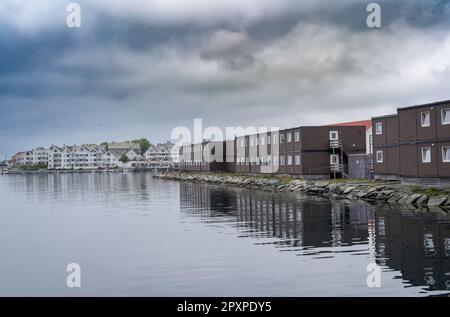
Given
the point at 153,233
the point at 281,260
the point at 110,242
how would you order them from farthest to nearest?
the point at 153,233 < the point at 110,242 < the point at 281,260

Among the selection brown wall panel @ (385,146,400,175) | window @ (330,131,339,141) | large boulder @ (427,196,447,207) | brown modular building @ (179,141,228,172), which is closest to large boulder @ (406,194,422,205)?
large boulder @ (427,196,447,207)

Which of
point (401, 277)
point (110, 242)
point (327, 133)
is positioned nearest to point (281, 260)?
point (401, 277)

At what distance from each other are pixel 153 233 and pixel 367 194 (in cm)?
2710

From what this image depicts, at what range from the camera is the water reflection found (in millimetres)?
21141

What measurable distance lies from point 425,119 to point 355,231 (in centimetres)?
2389

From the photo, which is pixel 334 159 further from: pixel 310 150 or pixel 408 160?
pixel 408 160

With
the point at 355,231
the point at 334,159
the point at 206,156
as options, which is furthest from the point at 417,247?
the point at 206,156

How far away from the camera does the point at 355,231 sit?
30.5 m

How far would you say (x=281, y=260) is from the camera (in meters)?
22.8

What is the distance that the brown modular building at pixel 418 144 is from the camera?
4759 centimetres

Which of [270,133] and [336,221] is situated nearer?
[336,221]

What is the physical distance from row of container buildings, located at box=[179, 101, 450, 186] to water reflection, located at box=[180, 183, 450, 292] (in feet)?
28.5

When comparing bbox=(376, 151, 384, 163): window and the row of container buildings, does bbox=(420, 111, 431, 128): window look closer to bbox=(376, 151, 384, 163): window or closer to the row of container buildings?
the row of container buildings
